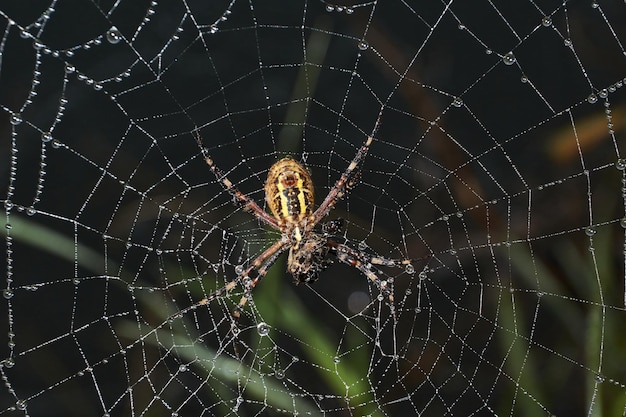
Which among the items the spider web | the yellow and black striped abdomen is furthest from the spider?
the spider web

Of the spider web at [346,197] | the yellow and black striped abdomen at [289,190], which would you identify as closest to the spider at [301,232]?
the yellow and black striped abdomen at [289,190]

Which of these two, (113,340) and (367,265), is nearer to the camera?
(367,265)

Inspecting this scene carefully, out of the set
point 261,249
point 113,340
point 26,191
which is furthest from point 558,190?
point 26,191

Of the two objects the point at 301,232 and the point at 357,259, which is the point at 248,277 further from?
the point at 357,259

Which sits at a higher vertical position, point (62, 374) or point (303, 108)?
point (303, 108)

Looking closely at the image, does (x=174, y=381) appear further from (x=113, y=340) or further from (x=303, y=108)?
(x=303, y=108)

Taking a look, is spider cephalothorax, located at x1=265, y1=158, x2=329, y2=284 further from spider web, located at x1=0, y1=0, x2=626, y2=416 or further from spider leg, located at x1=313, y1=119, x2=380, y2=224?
spider web, located at x1=0, y1=0, x2=626, y2=416
